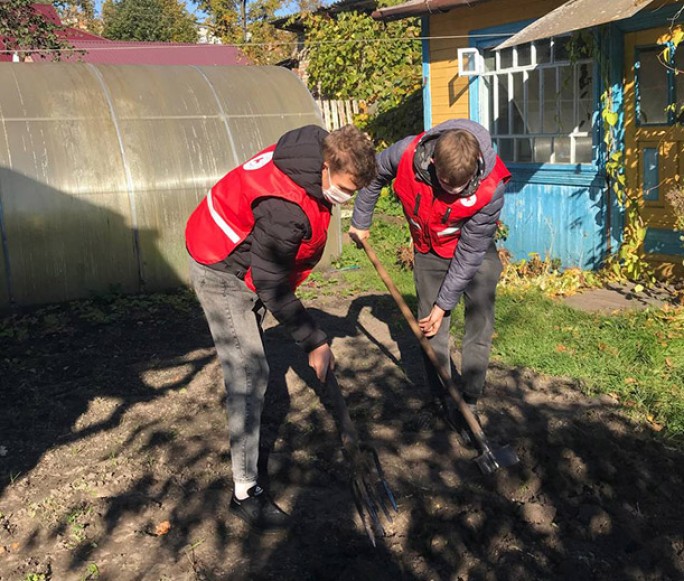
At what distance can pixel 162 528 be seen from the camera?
385 centimetres

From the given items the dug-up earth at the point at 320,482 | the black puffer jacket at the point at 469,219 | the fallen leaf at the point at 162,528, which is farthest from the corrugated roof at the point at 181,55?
the fallen leaf at the point at 162,528

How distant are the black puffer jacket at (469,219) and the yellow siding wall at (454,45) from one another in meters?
5.38

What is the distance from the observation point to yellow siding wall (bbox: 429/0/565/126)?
364 inches

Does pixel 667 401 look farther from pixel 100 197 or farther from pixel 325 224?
pixel 100 197

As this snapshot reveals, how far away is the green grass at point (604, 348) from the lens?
5.21 metres

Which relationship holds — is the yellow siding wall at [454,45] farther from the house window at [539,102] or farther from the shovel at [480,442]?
the shovel at [480,442]

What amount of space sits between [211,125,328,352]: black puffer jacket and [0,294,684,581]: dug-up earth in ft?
Result: 3.88

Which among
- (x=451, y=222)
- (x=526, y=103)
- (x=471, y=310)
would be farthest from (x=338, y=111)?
(x=451, y=222)

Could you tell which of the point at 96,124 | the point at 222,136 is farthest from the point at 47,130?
the point at 222,136

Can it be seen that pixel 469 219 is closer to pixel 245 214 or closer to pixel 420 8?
pixel 245 214

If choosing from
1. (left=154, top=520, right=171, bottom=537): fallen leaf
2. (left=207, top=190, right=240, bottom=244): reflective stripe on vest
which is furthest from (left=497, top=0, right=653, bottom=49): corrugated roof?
(left=154, top=520, right=171, bottom=537): fallen leaf

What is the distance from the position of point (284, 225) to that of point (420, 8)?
287 inches

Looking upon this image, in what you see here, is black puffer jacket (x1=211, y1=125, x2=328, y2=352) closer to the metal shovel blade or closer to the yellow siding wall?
the metal shovel blade

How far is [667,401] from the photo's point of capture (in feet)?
16.7
